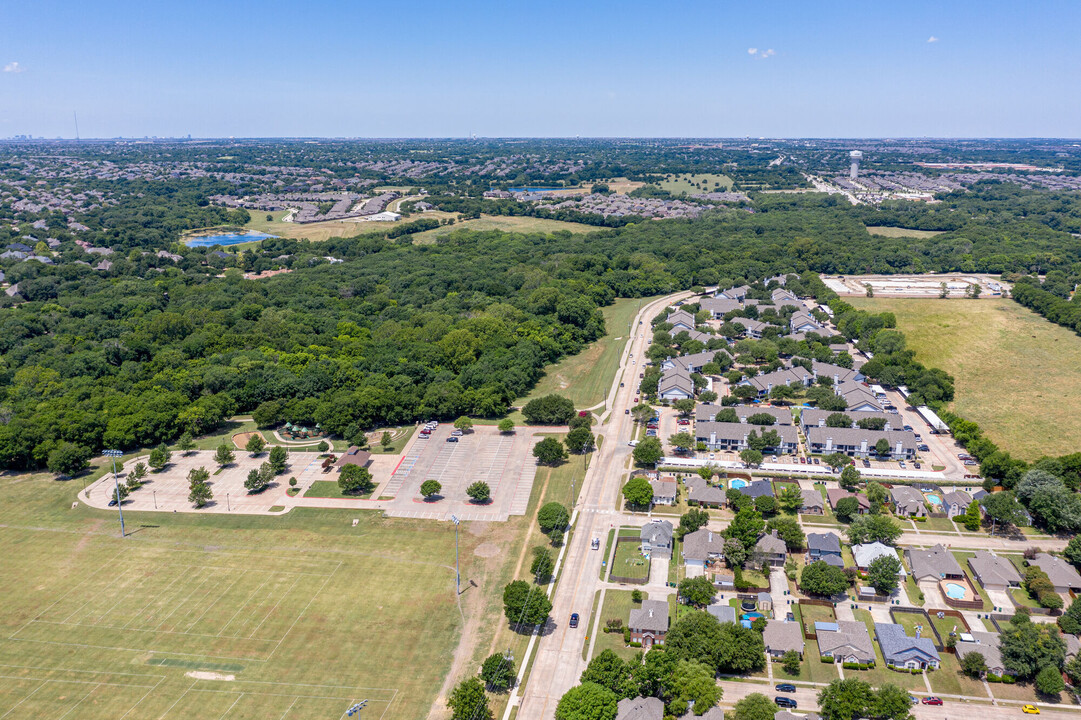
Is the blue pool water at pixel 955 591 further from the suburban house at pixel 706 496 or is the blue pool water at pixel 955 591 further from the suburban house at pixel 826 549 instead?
the suburban house at pixel 706 496

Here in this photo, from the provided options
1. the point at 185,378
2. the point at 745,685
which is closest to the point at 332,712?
the point at 745,685

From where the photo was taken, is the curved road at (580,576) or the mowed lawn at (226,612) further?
the curved road at (580,576)

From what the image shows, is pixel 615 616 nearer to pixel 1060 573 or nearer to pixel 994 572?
pixel 994 572

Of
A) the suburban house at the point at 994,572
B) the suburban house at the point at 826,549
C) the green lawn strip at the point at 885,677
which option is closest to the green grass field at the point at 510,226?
the suburban house at the point at 826,549

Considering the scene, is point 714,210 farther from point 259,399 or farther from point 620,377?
point 259,399

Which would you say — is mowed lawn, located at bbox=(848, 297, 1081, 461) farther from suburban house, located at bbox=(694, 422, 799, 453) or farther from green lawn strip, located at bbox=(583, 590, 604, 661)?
green lawn strip, located at bbox=(583, 590, 604, 661)

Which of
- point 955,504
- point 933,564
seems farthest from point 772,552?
point 955,504

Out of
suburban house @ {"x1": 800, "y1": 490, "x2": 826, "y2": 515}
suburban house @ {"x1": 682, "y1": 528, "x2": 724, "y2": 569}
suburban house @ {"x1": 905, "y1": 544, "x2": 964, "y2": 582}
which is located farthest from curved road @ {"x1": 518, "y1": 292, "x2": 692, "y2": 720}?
suburban house @ {"x1": 905, "y1": 544, "x2": 964, "y2": 582}
